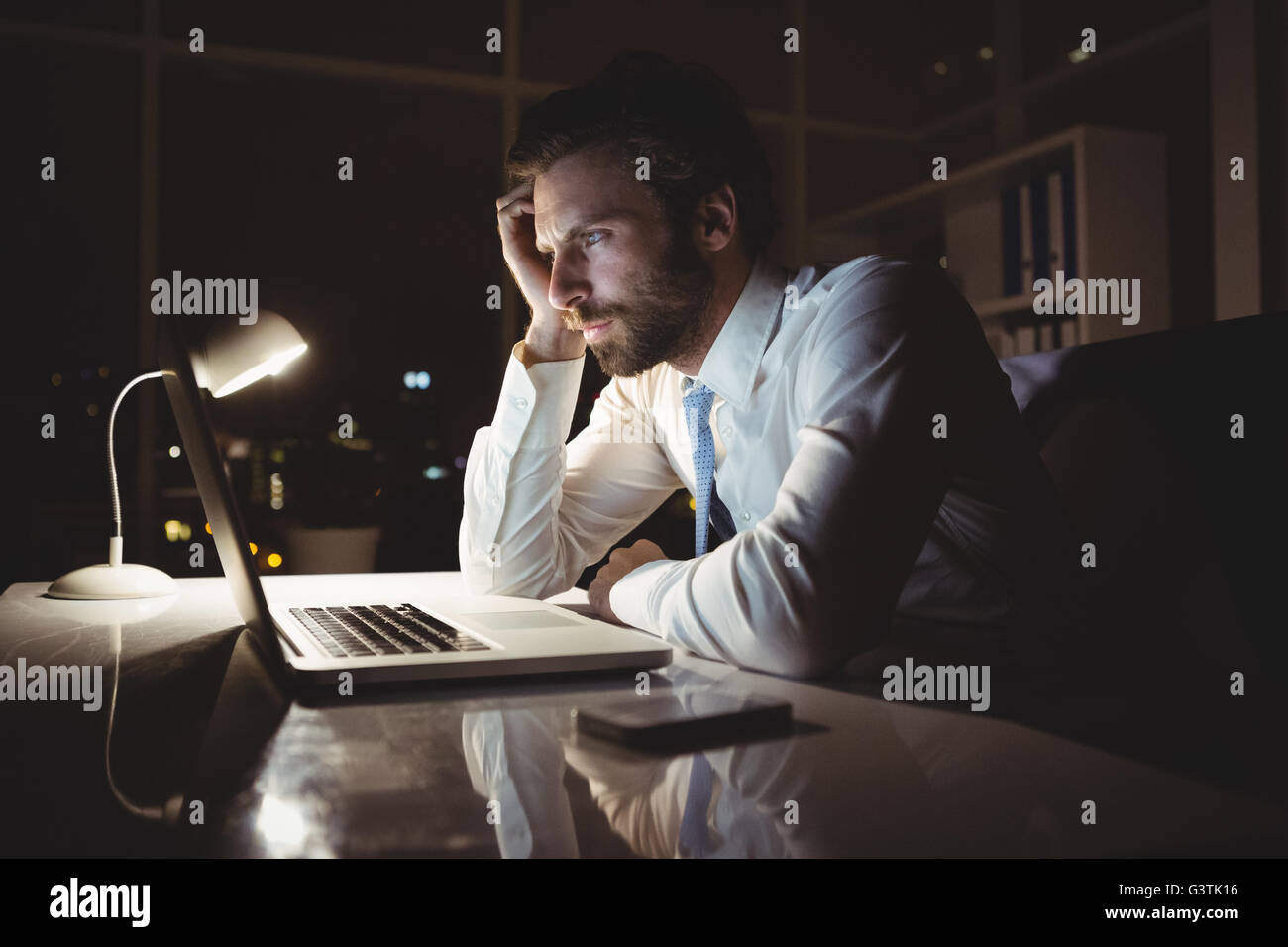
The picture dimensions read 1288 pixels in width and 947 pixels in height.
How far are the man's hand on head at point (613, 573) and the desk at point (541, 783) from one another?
0.37m

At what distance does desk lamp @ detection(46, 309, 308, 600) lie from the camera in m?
1.17

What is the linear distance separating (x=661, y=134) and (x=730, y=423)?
1.59 feet

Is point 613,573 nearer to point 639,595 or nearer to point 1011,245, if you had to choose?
point 639,595

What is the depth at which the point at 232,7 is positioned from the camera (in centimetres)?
299

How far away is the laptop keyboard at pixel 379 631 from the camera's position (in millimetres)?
864

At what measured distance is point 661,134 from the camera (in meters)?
1.50

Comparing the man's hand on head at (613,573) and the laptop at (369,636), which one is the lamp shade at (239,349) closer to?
the laptop at (369,636)

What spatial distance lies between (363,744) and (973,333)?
867 millimetres

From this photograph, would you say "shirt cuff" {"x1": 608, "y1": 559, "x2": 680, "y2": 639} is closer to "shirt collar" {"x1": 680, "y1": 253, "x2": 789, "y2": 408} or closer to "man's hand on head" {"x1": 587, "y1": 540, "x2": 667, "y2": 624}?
"man's hand on head" {"x1": 587, "y1": 540, "x2": 667, "y2": 624}

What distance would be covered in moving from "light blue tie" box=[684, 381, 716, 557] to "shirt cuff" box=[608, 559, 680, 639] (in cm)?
27

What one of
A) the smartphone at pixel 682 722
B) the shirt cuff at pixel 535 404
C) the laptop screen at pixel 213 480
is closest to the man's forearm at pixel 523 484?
the shirt cuff at pixel 535 404

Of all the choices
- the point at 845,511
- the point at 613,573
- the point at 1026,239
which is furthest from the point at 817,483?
the point at 1026,239

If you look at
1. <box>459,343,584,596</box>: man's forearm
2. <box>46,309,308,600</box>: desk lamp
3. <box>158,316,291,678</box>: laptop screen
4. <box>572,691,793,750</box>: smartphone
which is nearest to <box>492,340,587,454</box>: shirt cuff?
<box>459,343,584,596</box>: man's forearm
